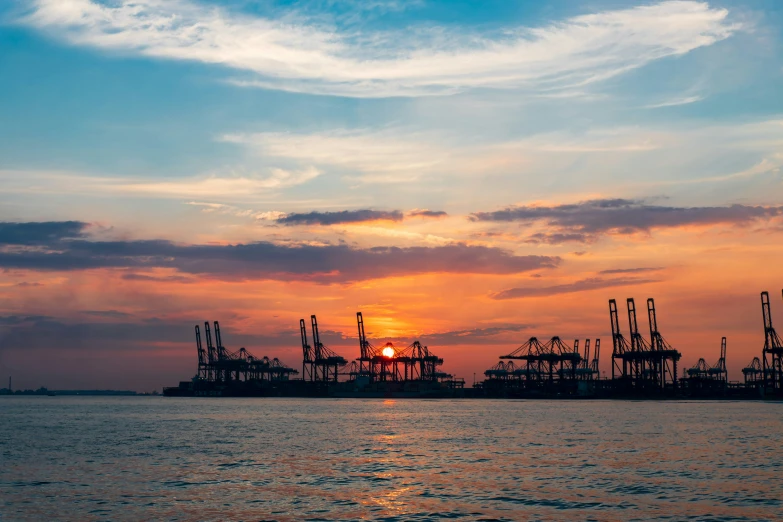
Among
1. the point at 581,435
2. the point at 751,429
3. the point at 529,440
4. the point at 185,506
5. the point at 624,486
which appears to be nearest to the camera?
the point at 185,506

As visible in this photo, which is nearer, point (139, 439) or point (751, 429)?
point (139, 439)

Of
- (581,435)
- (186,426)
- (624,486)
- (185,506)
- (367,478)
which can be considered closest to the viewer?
(185,506)

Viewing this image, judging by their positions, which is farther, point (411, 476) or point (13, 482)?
point (411, 476)

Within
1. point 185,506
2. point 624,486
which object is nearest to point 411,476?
point 624,486

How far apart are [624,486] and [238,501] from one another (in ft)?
71.9

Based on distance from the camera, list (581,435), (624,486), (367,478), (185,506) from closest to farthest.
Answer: (185,506), (624,486), (367,478), (581,435)

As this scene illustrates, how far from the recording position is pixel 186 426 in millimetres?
112875

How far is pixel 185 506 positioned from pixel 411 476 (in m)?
16.9

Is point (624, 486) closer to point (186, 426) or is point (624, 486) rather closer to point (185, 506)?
point (185, 506)

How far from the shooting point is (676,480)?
161ft

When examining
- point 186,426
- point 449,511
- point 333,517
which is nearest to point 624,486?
point 449,511

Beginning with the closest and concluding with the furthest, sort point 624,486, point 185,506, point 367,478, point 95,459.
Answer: point 185,506 → point 624,486 → point 367,478 → point 95,459

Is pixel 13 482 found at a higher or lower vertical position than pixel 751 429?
higher

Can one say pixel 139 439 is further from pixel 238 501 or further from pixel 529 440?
pixel 238 501
